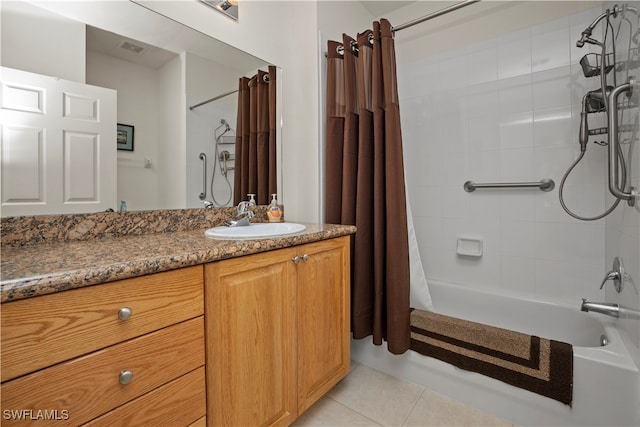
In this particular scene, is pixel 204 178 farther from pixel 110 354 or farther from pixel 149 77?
pixel 110 354

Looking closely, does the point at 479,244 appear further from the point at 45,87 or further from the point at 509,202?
the point at 45,87

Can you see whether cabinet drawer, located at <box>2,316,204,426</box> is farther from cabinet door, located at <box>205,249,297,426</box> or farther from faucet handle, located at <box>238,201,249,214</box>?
faucet handle, located at <box>238,201,249,214</box>

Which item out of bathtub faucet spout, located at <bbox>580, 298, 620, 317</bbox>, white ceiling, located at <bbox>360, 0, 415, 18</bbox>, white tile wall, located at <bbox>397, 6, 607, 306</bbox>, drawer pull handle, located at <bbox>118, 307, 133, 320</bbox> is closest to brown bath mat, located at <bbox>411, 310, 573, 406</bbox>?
bathtub faucet spout, located at <bbox>580, 298, 620, 317</bbox>

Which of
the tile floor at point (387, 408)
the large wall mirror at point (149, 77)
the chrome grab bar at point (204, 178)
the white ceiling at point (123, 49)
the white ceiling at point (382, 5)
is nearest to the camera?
the large wall mirror at point (149, 77)

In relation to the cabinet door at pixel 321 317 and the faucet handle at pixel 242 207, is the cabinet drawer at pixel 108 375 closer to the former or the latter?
the cabinet door at pixel 321 317

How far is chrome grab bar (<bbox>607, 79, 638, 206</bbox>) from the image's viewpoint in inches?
44.2

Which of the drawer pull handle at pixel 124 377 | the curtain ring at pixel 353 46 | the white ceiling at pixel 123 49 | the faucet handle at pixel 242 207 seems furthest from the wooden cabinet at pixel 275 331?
the curtain ring at pixel 353 46

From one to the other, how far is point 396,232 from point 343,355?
67 centimetres

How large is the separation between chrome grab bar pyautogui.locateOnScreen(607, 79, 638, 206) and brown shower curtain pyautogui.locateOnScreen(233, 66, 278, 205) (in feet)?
5.18

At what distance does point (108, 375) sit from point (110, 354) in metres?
0.05

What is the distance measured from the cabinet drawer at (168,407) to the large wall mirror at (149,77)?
717 mm

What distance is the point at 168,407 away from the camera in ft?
2.48

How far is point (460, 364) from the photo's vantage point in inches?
53.0

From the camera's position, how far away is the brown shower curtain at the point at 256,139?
161 centimetres
